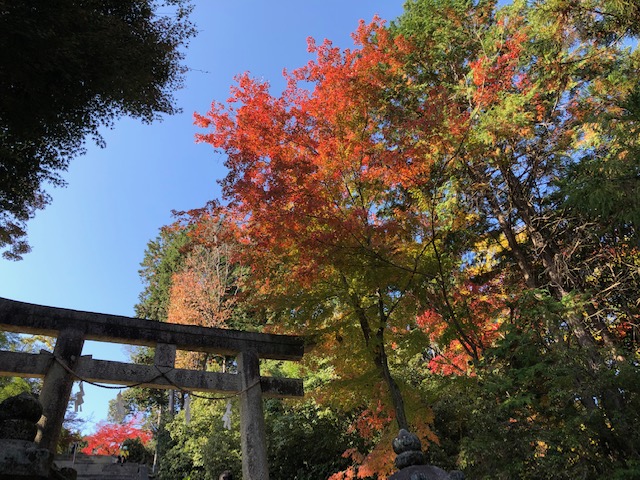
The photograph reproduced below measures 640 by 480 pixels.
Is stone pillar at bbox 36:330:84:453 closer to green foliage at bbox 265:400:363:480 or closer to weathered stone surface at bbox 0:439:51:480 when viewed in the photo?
weathered stone surface at bbox 0:439:51:480

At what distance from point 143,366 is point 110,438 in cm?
2210

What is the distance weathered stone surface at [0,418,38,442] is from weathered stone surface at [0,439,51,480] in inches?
5.0

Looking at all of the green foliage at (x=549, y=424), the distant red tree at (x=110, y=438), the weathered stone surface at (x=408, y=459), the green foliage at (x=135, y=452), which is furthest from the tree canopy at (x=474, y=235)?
the distant red tree at (x=110, y=438)

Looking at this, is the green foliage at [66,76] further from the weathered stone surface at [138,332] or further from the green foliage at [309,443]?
the green foliage at [309,443]

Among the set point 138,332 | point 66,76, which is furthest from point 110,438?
point 66,76

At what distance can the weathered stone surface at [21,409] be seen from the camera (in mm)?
3309

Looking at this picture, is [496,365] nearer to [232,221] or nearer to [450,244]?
[450,244]

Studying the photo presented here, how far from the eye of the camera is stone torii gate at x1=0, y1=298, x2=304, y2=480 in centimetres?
681

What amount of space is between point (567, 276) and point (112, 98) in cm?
1171

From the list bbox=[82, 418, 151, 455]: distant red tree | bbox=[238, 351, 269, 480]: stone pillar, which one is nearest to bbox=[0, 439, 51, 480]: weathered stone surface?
bbox=[238, 351, 269, 480]: stone pillar

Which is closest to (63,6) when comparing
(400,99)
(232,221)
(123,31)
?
(123,31)

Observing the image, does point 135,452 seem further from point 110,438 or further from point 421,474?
point 421,474

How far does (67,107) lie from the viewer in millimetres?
8664

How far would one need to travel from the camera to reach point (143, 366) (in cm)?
766
